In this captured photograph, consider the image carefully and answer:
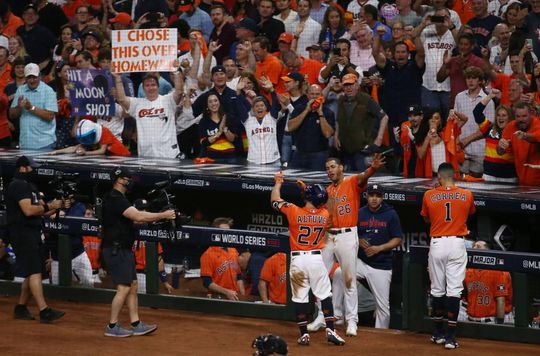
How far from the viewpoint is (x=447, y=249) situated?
1039cm

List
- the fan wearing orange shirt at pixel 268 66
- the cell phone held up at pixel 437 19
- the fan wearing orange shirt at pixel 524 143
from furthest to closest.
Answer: the fan wearing orange shirt at pixel 268 66, the cell phone held up at pixel 437 19, the fan wearing orange shirt at pixel 524 143

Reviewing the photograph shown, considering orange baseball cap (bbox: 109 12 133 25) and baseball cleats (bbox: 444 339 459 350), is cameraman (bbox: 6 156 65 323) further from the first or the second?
orange baseball cap (bbox: 109 12 133 25)

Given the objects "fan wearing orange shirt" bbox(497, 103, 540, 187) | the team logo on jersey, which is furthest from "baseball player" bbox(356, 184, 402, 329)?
the team logo on jersey

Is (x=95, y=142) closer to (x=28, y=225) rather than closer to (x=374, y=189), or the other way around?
(x=28, y=225)

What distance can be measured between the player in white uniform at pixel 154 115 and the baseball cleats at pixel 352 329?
4.25 metres

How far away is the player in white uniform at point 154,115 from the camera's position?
14.0 meters

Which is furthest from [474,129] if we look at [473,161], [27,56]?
[27,56]

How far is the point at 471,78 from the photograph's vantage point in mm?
12797

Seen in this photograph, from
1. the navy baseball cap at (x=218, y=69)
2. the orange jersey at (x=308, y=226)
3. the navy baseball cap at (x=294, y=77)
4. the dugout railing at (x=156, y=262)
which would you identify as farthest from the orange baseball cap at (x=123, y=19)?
the orange jersey at (x=308, y=226)

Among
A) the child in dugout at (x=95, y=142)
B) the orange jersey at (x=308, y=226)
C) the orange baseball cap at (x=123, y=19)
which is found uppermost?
the orange baseball cap at (x=123, y=19)

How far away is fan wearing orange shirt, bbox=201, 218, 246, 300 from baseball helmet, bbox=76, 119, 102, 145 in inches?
136

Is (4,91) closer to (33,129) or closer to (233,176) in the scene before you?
(33,129)

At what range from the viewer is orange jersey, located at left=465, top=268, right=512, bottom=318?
10.6 meters

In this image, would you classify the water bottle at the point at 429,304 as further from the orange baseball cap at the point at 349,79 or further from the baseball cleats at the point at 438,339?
the orange baseball cap at the point at 349,79
